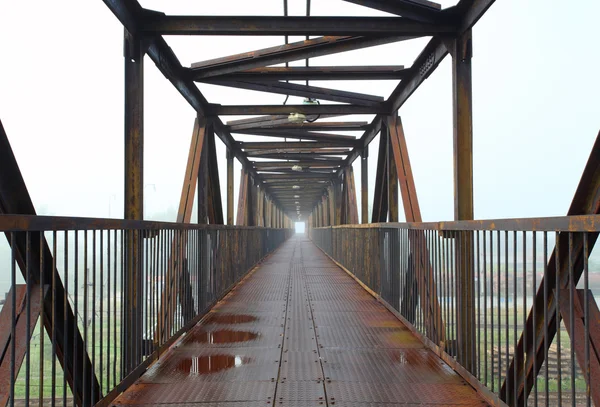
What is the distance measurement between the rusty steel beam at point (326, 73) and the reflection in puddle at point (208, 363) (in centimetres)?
578

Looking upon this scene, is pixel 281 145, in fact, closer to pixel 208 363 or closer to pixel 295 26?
pixel 295 26

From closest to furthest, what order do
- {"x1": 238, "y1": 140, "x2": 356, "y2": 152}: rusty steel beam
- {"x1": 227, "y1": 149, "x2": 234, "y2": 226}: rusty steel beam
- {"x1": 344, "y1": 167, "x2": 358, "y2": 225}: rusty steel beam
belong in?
{"x1": 227, "y1": 149, "x2": 234, "y2": 226}: rusty steel beam → {"x1": 238, "y1": 140, "x2": 356, "y2": 152}: rusty steel beam → {"x1": 344, "y1": 167, "x2": 358, "y2": 225}: rusty steel beam

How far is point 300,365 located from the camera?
438 cm

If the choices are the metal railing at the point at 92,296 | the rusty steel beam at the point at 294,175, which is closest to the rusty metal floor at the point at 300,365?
the metal railing at the point at 92,296

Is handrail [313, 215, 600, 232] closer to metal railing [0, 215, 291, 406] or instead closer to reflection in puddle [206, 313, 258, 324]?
metal railing [0, 215, 291, 406]

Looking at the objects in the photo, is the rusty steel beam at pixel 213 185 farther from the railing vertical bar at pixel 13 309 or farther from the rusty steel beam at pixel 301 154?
the railing vertical bar at pixel 13 309

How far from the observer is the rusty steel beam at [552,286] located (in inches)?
101

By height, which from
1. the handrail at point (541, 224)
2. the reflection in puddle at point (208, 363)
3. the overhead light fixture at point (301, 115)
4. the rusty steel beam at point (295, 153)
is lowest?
the reflection in puddle at point (208, 363)

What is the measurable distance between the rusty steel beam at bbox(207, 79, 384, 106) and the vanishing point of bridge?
32 millimetres

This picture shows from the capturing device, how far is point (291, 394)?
3.64 meters

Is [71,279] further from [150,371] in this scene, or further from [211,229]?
[211,229]

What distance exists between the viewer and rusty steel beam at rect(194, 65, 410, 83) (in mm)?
8922

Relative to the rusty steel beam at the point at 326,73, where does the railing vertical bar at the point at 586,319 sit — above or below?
below

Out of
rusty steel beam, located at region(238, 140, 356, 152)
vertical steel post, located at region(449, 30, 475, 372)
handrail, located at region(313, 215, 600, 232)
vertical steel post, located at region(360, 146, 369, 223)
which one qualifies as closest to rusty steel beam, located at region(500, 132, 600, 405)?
handrail, located at region(313, 215, 600, 232)
